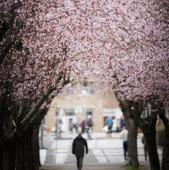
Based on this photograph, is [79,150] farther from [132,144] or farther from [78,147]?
[132,144]

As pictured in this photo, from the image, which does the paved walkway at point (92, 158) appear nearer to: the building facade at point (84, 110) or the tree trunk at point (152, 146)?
the tree trunk at point (152, 146)

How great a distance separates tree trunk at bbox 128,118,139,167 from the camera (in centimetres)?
3115

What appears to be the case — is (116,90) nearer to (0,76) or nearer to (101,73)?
(101,73)

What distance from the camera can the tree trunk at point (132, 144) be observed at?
31150 mm

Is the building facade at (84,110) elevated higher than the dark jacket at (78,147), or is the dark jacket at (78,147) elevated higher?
the building facade at (84,110)

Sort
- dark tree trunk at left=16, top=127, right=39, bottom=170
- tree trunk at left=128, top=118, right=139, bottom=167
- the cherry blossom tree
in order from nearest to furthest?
the cherry blossom tree → dark tree trunk at left=16, top=127, right=39, bottom=170 → tree trunk at left=128, top=118, right=139, bottom=167

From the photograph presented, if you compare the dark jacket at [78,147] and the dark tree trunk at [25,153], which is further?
the dark jacket at [78,147]

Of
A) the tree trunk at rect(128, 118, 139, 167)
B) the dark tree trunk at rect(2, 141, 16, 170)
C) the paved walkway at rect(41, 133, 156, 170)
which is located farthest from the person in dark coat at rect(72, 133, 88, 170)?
the dark tree trunk at rect(2, 141, 16, 170)

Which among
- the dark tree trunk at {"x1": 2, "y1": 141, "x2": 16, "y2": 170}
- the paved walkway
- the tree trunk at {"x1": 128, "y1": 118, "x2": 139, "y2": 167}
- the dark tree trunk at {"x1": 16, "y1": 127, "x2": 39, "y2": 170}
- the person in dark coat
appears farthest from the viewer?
the paved walkway

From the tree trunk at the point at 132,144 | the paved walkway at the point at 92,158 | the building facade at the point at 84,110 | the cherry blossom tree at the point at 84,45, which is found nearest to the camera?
A: the cherry blossom tree at the point at 84,45

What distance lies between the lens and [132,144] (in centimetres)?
3206

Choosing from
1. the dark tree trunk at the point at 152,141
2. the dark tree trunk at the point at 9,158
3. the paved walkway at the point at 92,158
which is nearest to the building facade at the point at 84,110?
the paved walkway at the point at 92,158

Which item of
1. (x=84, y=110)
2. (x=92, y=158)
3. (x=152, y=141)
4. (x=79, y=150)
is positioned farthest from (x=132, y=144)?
(x=84, y=110)

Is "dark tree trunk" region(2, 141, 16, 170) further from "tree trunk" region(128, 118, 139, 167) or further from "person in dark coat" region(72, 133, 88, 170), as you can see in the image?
"tree trunk" region(128, 118, 139, 167)
